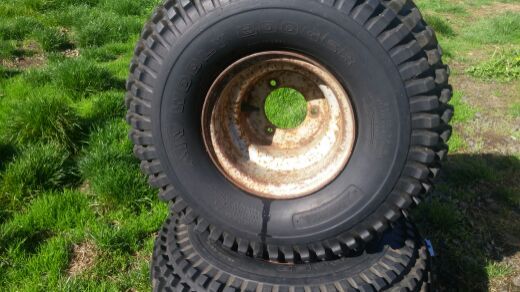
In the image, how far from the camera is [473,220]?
12.0 feet

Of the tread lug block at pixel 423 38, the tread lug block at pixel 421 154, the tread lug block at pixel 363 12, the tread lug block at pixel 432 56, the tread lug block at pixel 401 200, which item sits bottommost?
the tread lug block at pixel 401 200

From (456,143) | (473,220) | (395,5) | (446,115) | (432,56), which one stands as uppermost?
(395,5)

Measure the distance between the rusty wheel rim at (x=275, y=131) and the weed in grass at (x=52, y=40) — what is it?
4.61m

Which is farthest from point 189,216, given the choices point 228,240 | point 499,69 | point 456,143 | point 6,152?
point 499,69

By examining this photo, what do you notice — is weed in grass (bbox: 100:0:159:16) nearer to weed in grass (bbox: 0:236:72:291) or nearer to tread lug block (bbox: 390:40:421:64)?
weed in grass (bbox: 0:236:72:291)

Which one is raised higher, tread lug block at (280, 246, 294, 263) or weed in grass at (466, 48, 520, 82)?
tread lug block at (280, 246, 294, 263)

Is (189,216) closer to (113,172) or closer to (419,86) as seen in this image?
(419,86)

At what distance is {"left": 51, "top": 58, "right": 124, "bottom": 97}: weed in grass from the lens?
5.04m

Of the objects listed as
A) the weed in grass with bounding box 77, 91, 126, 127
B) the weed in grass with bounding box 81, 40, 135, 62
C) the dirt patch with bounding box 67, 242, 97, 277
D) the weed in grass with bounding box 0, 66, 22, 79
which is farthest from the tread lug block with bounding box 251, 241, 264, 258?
the weed in grass with bounding box 81, 40, 135, 62

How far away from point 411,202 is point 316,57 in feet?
2.55

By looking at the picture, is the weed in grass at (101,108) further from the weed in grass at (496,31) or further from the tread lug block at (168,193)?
the weed in grass at (496,31)

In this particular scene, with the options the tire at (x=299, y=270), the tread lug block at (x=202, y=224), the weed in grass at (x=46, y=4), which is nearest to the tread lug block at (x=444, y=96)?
the tire at (x=299, y=270)

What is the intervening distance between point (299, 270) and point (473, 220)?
6.14ft

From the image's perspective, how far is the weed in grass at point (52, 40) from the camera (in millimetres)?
6242
